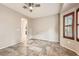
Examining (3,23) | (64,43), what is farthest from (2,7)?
(64,43)

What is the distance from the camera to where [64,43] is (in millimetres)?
2398

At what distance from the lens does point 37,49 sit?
7.77 ft

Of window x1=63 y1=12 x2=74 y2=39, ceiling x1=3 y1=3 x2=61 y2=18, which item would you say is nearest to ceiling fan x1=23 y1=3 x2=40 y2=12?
ceiling x1=3 y1=3 x2=61 y2=18

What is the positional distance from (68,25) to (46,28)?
60 cm

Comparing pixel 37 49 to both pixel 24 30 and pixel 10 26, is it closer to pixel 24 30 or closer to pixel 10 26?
pixel 24 30

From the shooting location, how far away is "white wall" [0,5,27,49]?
241 cm

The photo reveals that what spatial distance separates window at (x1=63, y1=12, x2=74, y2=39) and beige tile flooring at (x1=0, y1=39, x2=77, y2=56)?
381 mm

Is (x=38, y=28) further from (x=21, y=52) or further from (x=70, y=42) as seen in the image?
(x=70, y=42)

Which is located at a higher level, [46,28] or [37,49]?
[46,28]

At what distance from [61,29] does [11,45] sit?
141 cm

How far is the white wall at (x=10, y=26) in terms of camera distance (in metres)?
2.41

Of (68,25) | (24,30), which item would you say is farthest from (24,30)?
(68,25)

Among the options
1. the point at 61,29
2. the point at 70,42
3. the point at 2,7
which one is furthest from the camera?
the point at 70,42

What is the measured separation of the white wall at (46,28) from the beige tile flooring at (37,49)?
5.7 inches
